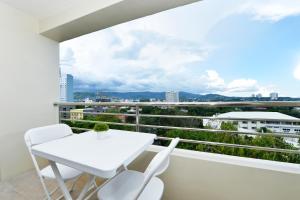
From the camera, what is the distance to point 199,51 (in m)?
3.15

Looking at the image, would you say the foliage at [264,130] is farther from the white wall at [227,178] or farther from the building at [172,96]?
the building at [172,96]

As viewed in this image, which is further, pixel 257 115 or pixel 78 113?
pixel 78 113

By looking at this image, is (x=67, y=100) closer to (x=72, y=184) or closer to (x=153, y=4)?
(x=72, y=184)

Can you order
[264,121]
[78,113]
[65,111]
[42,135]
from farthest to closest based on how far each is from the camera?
1. [65,111]
2. [78,113]
3. [42,135]
4. [264,121]

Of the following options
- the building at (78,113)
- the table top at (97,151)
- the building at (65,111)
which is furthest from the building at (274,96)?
the building at (65,111)

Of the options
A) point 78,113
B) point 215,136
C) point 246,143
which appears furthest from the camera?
point 78,113

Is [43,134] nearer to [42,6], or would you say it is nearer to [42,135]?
[42,135]

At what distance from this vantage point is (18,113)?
2.20 meters

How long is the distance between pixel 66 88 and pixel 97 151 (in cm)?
225

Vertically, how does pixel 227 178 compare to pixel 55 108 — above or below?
below

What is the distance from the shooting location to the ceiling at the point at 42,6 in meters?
2.04

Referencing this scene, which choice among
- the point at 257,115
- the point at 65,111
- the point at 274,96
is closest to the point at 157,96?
the point at 257,115

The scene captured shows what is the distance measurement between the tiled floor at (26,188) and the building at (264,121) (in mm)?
1562

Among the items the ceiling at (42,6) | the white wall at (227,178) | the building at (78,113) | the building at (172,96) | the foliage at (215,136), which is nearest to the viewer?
the white wall at (227,178)
